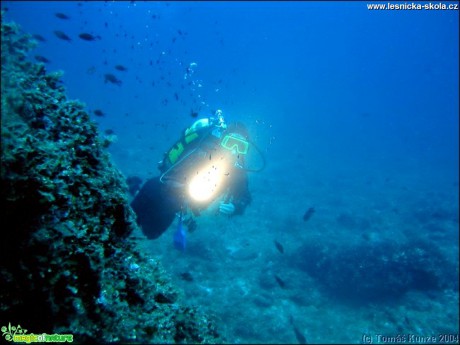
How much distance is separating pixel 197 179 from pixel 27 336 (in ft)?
13.6

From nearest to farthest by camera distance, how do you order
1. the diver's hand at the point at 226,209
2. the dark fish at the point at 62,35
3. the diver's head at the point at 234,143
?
1. the diver's hand at the point at 226,209
2. the diver's head at the point at 234,143
3. the dark fish at the point at 62,35

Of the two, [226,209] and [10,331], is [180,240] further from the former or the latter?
[10,331]

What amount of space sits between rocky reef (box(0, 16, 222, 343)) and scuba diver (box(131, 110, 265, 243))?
3222mm

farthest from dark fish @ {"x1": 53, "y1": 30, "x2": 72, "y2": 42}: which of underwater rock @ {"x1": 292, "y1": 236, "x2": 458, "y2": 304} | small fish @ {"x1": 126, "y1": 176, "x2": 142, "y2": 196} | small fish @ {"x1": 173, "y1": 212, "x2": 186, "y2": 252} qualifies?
underwater rock @ {"x1": 292, "y1": 236, "x2": 458, "y2": 304}

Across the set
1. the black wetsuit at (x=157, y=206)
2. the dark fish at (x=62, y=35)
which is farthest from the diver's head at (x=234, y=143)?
the dark fish at (x=62, y=35)

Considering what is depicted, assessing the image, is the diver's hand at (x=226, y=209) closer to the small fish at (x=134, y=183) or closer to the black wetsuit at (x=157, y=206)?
the black wetsuit at (x=157, y=206)

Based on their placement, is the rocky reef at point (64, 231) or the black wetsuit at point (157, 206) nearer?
the rocky reef at point (64, 231)

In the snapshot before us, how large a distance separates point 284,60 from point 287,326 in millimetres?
190156

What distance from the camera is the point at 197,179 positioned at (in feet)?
18.5

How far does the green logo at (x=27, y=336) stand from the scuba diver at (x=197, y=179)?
12.4ft

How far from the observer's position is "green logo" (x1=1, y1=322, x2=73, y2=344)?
1.55 metres

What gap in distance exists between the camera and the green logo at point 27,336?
155 centimetres

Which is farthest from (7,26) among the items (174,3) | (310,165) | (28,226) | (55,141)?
(174,3)

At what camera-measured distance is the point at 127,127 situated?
38594mm
